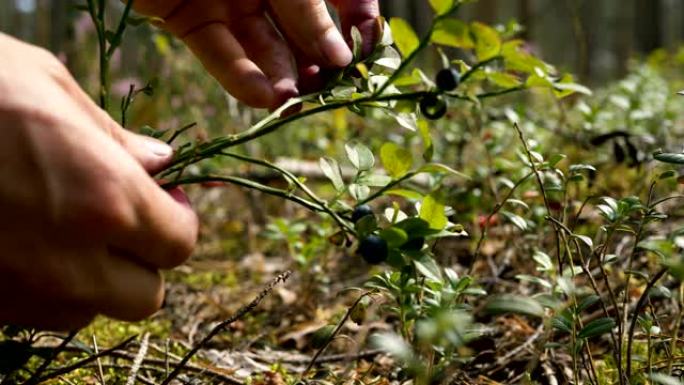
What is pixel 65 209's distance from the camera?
71 cm

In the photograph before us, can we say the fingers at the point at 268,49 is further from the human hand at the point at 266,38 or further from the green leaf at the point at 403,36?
the green leaf at the point at 403,36

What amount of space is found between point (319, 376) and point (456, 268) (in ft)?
3.39

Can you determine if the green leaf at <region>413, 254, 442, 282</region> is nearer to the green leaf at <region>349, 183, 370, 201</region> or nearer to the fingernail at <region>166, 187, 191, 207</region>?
the green leaf at <region>349, 183, 370, 201</region>

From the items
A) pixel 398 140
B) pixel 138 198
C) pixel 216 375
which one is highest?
pixel 138 198

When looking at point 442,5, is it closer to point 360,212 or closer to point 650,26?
point 360,212

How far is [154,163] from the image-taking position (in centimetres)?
88

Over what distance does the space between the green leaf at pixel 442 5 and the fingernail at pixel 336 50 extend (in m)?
0.25

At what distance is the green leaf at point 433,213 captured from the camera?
37.3 inches

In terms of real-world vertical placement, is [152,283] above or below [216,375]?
above

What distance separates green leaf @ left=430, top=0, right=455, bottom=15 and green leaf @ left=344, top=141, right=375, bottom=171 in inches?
11.0

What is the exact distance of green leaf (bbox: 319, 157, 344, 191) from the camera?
1.05 m

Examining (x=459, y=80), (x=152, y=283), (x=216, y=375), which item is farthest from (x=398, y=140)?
(x=152, y=283)

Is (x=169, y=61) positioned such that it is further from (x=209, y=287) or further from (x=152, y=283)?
(x=152, y=283)

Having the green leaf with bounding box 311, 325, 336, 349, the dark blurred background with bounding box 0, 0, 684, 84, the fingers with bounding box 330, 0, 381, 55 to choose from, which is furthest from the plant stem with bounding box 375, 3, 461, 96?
the dark blurred background with bounding box 0, 0, 684, 84
